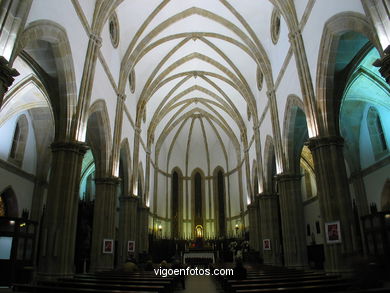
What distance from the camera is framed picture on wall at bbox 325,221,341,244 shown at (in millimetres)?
10688

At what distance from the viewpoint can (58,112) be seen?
12773mm

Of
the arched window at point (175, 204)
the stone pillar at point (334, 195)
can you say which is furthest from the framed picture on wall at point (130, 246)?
the arched window at point (175, 204)

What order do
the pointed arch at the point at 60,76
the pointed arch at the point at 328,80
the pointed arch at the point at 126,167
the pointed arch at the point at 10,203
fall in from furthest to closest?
the pointed arch at the point at 126,167
the pointed arch at the point at 10,203
the pointed arch at the point at 60,76
the pointed arch at the point at 328,80

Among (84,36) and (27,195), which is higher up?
(84,36)

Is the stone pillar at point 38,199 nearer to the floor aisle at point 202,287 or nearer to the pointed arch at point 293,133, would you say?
the floor aisle at point 202,287

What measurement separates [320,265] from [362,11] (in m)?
17.8

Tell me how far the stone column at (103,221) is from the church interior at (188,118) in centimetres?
6

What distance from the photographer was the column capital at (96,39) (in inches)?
554

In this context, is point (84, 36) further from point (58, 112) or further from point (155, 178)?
point (155, 178)

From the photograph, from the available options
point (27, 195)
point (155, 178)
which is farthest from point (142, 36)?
point (155, 178)

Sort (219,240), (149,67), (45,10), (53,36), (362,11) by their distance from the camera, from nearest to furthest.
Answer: (362,11), (45,10), (53,36), (149,67), (219,240)

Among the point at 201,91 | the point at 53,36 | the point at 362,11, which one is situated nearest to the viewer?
the point at 362,11

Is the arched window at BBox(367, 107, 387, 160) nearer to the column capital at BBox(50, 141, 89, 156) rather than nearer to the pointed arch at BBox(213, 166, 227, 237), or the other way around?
the column capital at BBox(50, 141, 89, 156)

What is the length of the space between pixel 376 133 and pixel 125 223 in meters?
16.0
